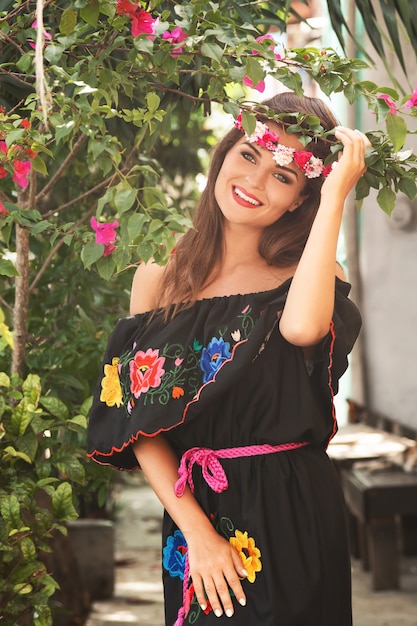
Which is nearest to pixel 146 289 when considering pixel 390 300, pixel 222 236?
pixel 222 236

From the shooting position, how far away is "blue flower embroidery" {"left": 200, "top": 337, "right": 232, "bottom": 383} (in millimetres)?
2055

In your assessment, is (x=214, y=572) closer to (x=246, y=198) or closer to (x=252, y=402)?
(x=252, y=402)

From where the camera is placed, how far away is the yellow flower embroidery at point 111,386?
2.19 metres

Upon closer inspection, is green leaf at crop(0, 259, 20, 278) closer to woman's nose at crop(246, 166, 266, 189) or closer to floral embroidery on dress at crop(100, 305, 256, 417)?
floral embroidery on dress at crop(100, 305, 256, 417)

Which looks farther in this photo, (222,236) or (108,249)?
(222,236)

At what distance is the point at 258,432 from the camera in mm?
2059

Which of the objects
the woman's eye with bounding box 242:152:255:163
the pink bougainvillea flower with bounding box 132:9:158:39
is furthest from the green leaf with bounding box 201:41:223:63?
the woman's eye with bounding box 242:152:255:163

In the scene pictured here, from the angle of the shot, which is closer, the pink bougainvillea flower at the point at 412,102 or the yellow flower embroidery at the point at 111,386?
the pink bougainvillea flower at the point at 412,102

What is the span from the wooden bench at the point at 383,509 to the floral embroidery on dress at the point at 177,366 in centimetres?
290

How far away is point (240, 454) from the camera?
6.81 ft

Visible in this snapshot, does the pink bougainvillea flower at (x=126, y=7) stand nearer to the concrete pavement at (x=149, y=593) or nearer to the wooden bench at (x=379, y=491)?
the concrete pavement at (x=149, y=593)

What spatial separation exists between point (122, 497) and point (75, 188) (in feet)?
15.9

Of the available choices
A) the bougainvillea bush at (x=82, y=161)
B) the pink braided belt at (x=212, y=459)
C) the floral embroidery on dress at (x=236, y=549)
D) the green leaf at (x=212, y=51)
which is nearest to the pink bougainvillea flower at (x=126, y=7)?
the bougainvillea bush at (x=82, y=161)

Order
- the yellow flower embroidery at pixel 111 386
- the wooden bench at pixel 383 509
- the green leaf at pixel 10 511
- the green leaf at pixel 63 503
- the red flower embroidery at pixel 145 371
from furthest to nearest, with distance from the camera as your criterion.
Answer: the wooden bench at pixel 383 509
the green leaf at pixel 63 503
the green leaf at pixel 10 511
the yellow flower embroidery at pixel 111 386
the red flower embroidery at pixel 145 371
